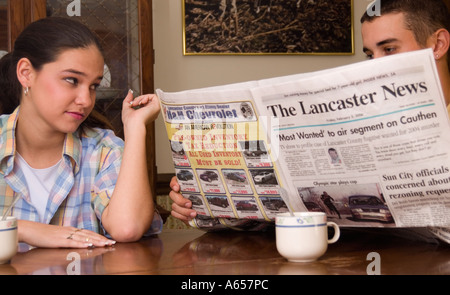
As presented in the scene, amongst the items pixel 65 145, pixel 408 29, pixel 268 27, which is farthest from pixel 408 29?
pixel 268 27

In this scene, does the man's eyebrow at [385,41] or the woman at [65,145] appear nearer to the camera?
the woman at [65,145]

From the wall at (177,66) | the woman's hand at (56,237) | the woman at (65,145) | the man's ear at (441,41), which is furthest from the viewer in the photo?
the wall at (177,66)

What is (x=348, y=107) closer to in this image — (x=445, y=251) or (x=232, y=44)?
(x=445, y=251)

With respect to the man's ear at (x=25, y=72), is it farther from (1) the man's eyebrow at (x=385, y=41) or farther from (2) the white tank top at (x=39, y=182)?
(1) the man's eyebrow at (x=385, y=41)

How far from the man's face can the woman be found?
24.0 inches

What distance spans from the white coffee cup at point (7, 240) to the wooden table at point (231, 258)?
18mm

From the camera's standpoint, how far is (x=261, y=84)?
0.95m

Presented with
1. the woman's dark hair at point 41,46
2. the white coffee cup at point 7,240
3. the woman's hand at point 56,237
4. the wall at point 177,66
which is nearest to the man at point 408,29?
the woman's dark hair at point 41,46

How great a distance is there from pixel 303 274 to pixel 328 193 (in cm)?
23

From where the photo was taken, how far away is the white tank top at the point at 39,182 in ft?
4.65

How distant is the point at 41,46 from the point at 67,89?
0.51 ft

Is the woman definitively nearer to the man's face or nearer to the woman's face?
the woman's face

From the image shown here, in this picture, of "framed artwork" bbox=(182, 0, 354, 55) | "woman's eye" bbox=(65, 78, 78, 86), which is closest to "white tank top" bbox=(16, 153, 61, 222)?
"woman's eye" bbox=(65, 78, 78, 86)
